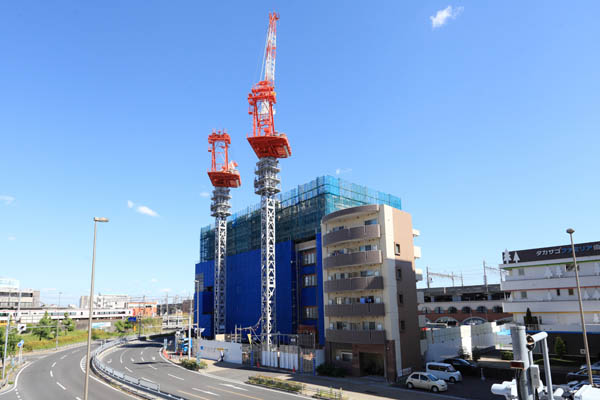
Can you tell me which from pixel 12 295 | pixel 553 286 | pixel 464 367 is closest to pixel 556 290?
pixel 553 286

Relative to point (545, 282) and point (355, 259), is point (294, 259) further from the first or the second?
point (545, 282)

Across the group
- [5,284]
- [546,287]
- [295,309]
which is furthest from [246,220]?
[5,284]

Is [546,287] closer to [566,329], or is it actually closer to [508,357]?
[566,329]

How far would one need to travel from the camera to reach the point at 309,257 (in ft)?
221

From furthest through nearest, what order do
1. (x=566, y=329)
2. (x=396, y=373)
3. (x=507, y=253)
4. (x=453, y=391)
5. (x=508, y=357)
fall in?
(x=507, y=253), (x=508, y=357), (x=566, y=329), (x=396, y=373), (x=453, y=391)

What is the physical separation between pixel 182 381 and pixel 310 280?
25.9 m

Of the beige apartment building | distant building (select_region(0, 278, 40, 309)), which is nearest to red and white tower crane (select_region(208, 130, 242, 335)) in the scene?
the beige apartment building

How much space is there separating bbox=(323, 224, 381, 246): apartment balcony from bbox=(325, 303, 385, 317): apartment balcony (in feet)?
24.8

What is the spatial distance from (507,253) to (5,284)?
178030 millimetres

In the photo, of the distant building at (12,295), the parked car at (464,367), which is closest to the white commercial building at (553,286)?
the parked car at (464,367)

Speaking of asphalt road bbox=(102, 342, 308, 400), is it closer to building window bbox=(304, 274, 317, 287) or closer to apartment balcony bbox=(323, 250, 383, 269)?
apartment balcony bbox=(323, 250, 383, 269)

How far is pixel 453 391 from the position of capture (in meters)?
37.4

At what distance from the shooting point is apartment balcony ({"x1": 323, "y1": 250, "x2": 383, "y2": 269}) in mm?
46281

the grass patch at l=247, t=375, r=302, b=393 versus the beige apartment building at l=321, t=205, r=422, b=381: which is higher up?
the beige apartment building at l=321, t=205, r=422, b=381
